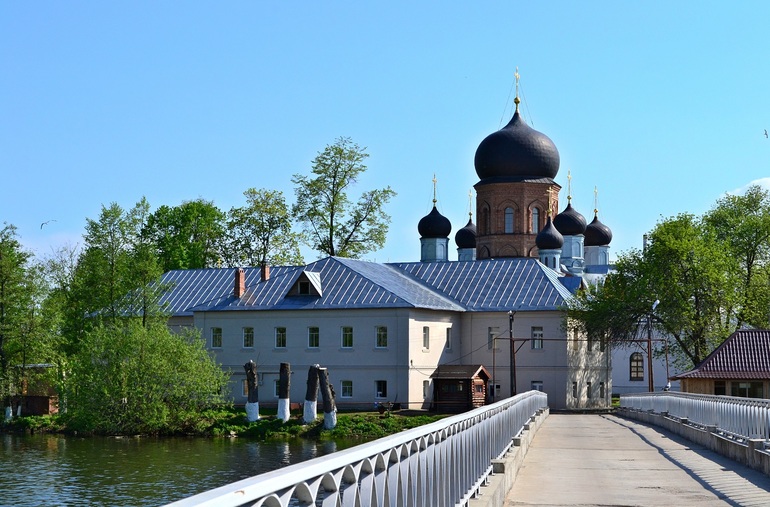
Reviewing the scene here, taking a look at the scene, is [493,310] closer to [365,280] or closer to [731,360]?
[365,280]

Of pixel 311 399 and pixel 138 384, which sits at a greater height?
pixel 138 384

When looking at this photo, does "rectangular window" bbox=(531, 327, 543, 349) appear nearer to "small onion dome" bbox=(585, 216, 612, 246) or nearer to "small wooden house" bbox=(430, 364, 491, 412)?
"small wooden house" bbox=(430, 364, 491, 412)

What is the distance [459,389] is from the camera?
55.2 meters

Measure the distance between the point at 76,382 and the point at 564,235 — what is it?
4070cm

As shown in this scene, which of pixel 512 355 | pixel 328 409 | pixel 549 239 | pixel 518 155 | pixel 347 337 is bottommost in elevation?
pixel 328 409

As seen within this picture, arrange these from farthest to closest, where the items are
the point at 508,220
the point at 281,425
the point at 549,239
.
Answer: the point at 508,220 < the point at 549,239 < the point at 281,425

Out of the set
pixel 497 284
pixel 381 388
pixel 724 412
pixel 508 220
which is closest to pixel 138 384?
pixel 381 388

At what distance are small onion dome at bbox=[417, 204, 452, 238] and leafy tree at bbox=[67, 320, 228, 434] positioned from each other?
3166 centimetres

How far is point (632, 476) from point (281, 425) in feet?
109

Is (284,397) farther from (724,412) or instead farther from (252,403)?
(724,412)

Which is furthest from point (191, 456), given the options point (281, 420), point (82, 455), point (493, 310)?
point (493, 310)

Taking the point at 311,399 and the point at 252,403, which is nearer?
the point at 311,399

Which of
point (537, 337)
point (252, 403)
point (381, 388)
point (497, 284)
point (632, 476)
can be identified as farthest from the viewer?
point (497, 284)

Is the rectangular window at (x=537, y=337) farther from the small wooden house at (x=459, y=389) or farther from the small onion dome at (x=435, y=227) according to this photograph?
the small onion dome at (x=435, y=227)
